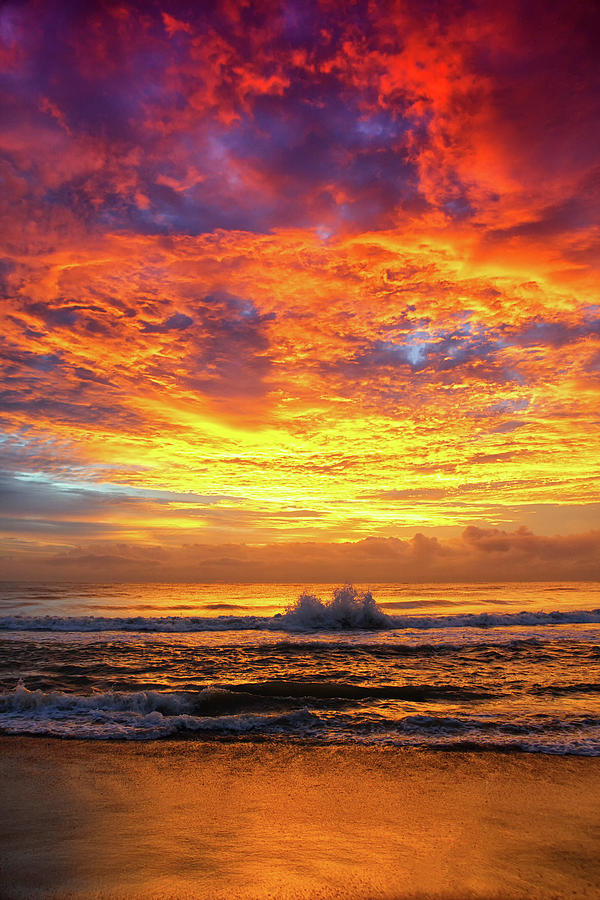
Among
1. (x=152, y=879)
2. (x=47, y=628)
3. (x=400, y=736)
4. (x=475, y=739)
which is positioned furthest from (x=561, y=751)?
(x=47, y=628)

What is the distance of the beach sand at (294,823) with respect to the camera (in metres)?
4.22

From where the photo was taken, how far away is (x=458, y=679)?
1305 cm

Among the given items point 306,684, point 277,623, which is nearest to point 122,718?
point 306,684

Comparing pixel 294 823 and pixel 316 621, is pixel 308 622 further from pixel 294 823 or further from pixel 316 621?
pixel 294 823

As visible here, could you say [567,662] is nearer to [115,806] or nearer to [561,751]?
[561,751]

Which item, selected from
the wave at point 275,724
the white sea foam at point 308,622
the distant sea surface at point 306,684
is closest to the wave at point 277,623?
the white sea foam at point 308,622

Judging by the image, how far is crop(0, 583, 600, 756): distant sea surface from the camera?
872cm

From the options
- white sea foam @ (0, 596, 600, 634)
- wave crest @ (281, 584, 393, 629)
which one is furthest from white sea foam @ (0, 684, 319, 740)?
wave crest @ (281, 584, 393, 629)

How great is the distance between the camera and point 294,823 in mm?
5355

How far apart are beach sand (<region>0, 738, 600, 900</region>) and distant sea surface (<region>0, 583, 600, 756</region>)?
41.5 inches

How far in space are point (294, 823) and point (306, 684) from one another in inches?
289

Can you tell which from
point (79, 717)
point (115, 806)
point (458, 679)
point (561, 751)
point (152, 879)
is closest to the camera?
point (152, 879)

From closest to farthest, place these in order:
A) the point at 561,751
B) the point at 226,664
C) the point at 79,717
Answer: the point at 561,751 < the point at 79,717 < the point at 226,664

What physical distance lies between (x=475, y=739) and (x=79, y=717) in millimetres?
7435
